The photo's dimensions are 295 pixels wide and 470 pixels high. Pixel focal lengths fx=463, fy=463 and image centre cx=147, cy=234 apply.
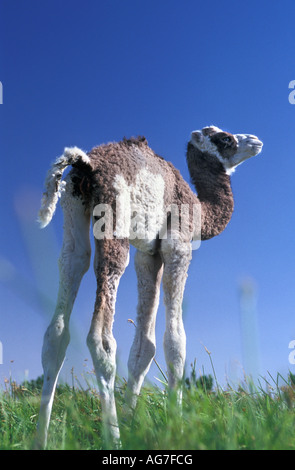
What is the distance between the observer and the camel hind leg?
4.52 metres

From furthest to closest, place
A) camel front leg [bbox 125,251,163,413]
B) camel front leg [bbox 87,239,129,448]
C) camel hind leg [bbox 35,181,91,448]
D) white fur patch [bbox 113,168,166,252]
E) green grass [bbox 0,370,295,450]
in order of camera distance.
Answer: camel front leg [bbox 125,251,163,413], white fur patch [bbox 113,168,166,252], camel hind leg [bbox 35,181,91,448], camel front leg [bbox 87,239,129,448], green grass [bbox 0,370,295,450]

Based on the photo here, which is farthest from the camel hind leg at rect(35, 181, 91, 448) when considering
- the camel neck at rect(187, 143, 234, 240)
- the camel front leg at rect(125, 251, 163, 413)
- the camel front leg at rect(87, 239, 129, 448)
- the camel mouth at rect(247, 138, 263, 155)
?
the camel mouth at rect(247, 138, 263, 155)

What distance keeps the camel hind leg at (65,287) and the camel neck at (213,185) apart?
7.21 feet

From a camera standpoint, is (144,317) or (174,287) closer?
(174,287)

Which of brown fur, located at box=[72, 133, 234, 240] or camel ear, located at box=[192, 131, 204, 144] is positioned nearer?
brown fur, located at box=[72, 133, 234, 240]

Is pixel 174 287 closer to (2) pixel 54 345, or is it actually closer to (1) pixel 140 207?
(1) pixel 140 207

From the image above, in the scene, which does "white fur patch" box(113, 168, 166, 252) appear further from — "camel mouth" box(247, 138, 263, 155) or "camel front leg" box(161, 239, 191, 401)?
"camel mouth" box(247, 138, 263, 155)

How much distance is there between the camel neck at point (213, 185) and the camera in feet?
21.9

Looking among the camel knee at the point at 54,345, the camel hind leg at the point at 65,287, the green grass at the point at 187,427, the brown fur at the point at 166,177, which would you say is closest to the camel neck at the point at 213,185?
the brown fur at the point at 166,177

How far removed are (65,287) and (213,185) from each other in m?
2.91

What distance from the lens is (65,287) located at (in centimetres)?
484

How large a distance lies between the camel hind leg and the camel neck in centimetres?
220

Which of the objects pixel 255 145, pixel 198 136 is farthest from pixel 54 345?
pixel 255 145

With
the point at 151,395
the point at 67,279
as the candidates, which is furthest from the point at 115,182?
the point at 151,395
